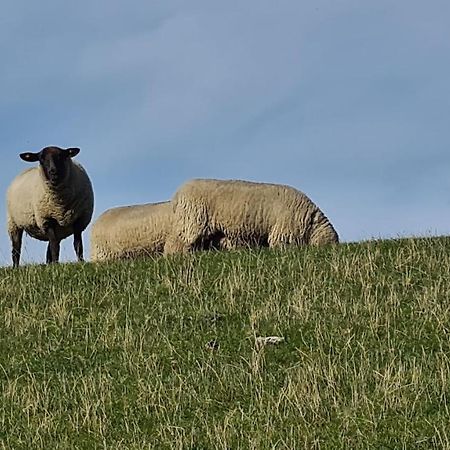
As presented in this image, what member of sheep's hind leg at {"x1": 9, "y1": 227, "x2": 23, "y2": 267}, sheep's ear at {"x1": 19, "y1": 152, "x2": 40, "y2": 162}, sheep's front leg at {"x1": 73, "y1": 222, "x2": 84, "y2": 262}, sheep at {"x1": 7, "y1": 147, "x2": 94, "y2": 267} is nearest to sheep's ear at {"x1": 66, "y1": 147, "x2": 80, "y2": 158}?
sheep at {"x1": 7, "y1": 147, "x2": 94, "y2": 267}

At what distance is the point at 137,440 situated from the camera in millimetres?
7023

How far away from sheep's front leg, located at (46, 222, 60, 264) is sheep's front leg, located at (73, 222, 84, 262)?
35 cm

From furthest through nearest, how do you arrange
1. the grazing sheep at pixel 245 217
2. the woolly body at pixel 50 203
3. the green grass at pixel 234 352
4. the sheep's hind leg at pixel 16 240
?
the sheep's hind leg at pixel 16 240 < the woolly body at pixel 50 203 < the grazing sheep at pixel 245 217 < the green grass at pixel 234 352

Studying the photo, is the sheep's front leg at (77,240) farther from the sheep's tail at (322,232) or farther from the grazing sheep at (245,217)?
the sheep's tail at (322,232)

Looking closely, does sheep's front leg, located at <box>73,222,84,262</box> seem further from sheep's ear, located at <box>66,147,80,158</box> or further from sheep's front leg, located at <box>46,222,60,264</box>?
sheep's ear, located at <box>66,147,80,158</box>

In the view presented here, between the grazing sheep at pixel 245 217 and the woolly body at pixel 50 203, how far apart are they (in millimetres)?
2632

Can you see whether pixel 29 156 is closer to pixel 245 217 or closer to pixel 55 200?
pixel 55 200

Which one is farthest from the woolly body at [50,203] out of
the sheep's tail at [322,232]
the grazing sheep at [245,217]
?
the sheep's tail at [322,232]

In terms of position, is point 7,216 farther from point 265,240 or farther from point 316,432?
point 316,432

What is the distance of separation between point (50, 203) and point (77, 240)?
3.10 ft

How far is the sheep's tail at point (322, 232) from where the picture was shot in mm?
16703

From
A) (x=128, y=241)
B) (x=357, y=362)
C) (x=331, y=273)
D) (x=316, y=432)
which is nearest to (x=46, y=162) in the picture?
(x=128, y=241)

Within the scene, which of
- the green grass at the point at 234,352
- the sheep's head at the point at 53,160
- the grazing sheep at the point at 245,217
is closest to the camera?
the green grass at the point at 234,352

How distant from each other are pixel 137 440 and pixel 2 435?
3.78ft
